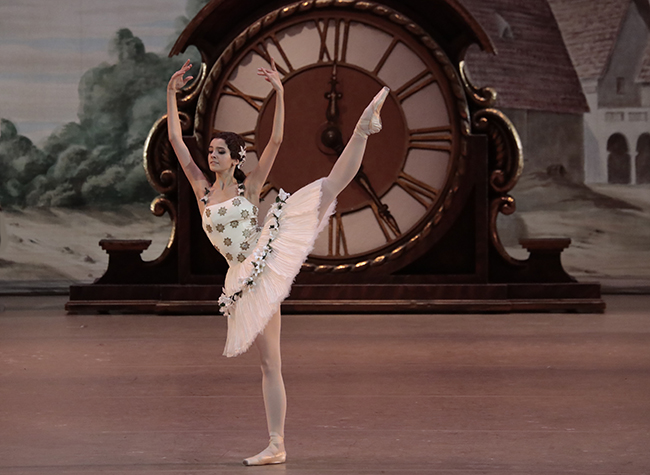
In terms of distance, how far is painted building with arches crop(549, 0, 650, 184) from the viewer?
9.25 m

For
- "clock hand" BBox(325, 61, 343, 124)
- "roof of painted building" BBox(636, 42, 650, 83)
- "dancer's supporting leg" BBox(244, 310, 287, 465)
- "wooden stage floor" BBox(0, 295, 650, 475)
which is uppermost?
"roof of painted building" BBox(636, 42, 650, 83)

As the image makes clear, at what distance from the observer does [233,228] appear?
350 centimetres

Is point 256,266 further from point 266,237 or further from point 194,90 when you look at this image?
point 194,90

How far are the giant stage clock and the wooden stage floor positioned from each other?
61cm

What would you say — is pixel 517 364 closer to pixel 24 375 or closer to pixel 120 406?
pixel 120 406

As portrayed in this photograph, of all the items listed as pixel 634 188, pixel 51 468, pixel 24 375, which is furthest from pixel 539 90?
pixel 51 468

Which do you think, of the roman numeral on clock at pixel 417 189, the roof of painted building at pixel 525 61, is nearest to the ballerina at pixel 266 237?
the roman numeral on clock at pixel 417 189

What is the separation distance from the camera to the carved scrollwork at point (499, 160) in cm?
676

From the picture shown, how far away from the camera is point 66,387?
4.36 meters

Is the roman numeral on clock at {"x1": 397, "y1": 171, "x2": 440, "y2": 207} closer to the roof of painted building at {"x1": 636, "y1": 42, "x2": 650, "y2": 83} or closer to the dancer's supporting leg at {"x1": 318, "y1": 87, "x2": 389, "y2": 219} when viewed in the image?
the dancer's supporting leg at {"x1": 318, "y1": 87, "x2": 389, "y2": 219}

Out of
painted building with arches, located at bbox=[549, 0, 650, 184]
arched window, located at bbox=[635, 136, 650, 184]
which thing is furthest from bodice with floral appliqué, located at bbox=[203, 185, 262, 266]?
arched window, located at bbox=[635, 136, 650, 184]

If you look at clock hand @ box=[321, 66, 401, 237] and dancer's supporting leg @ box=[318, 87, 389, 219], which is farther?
clock hand @ box=[321, 66, 401, 237]

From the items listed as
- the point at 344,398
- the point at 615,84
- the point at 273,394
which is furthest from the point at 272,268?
the point at 615,84

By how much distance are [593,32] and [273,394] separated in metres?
7.24
